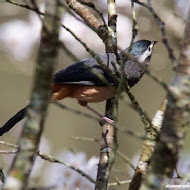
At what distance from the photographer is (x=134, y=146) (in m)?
6.11

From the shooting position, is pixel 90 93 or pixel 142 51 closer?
pixel 90 93

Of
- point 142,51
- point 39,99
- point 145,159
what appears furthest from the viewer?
point 142,51

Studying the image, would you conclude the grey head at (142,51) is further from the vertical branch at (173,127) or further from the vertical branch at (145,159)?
the vertical branch at (173,127)

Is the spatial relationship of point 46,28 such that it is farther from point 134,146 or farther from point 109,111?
point 134,146

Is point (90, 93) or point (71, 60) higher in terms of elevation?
point (71, 60)

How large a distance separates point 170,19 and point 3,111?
314cm

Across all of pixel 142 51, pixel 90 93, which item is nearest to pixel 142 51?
pixel 142 51

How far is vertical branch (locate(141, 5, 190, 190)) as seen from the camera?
138 centimetres

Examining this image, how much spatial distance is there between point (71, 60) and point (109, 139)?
3116 millimetres

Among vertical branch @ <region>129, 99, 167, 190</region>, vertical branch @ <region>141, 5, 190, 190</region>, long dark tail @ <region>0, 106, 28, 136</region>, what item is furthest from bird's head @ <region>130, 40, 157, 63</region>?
vertical branch @ <region>141, 5, 190, 190</region>

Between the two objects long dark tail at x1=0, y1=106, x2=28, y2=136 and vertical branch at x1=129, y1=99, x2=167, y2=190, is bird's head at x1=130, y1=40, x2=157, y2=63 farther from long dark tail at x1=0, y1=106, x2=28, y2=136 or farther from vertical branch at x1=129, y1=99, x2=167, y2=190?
vertical branch at x1=129, y1=99, x2=167, y2=190

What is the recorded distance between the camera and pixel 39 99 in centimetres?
134

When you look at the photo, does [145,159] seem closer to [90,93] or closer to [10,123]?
[10,123]


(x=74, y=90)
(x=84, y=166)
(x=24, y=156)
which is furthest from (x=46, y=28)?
(x=74, y=90)
